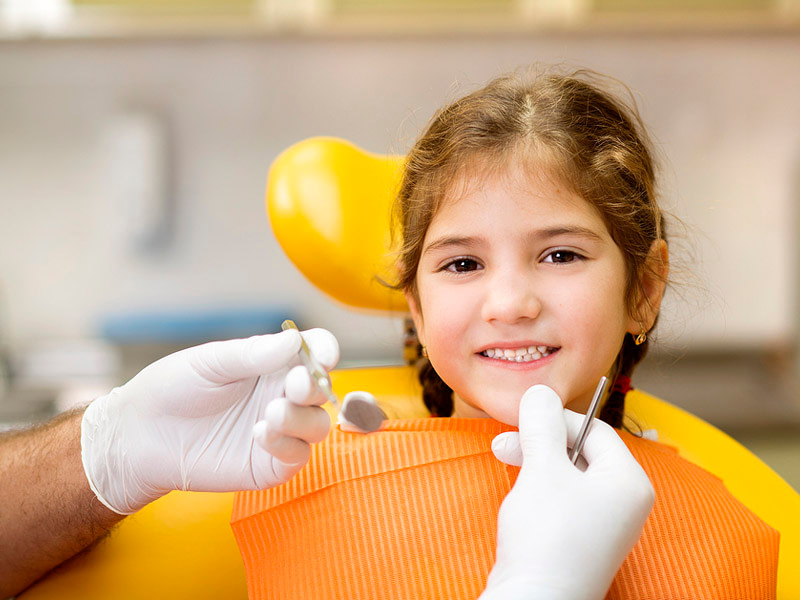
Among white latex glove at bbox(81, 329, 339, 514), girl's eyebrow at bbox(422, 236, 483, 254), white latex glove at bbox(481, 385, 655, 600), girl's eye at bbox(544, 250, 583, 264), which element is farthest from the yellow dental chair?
white latex glove at bbox(481, 385, 655, 600)

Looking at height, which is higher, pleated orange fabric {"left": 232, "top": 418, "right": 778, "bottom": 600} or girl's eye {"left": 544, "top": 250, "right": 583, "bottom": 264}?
girl's eye {"left": 544, "top": 250, "right": 583, "bottom": 264}

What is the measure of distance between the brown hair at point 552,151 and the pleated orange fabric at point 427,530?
1.00 feet

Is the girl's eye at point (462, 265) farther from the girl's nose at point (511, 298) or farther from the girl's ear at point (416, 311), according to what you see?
the girl's ear at point (416, 311)

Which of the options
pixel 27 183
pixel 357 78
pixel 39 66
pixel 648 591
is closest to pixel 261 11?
pixel 357 78

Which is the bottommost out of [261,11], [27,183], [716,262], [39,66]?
[716,262]

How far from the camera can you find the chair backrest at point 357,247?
1.40 meters

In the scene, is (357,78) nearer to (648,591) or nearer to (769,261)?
(769,261)

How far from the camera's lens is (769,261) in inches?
137

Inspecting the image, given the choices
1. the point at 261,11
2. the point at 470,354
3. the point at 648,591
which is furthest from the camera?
the point at 261,11

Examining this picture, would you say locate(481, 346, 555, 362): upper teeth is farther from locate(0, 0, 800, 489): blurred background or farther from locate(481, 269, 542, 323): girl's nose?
locate(0, 0, 800, 489): blurred background

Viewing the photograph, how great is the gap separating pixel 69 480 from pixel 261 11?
8.51 ft

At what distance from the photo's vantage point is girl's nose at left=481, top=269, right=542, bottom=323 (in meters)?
1.01

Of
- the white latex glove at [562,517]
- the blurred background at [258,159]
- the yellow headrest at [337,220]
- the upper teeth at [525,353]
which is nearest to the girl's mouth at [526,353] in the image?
the upper teeth at [525,353]

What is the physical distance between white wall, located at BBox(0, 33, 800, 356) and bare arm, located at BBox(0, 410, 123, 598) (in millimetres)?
2299
